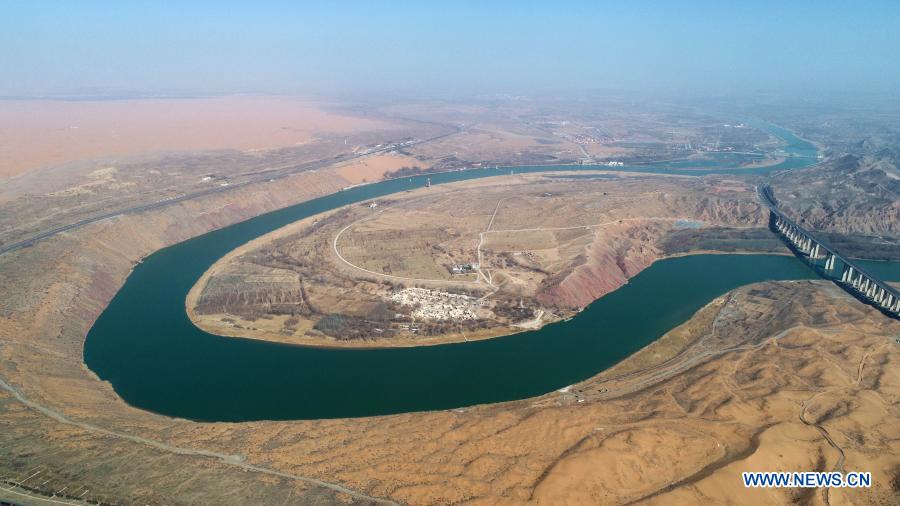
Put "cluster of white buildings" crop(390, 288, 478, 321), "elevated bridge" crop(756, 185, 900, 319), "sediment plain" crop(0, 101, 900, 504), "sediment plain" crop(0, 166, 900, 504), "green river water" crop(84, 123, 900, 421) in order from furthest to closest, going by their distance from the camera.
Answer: "elevated bridge" crop(756, 185, 900, 319) < "cluster of white buildings" crop(390, 288, 478, 321) < "green river water" crop(84, 123, 900, 421) < "sediment plain" crop(0, 166, 900, 504) < "sediment plain" crop(0, 101, 900, 504)

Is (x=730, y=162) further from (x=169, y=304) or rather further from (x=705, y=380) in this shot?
(x=169, y=304)

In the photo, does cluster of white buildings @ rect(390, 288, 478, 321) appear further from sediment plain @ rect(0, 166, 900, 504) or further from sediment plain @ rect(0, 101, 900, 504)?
sediment plain @ rect(0, 166, 900, 504)

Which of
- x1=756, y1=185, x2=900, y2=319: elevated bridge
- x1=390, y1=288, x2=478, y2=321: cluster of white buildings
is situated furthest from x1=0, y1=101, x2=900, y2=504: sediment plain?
x1=390, y1=288, x2=478, y2=321: cluster of white buildings

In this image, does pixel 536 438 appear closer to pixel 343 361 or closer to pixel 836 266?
pixel 343 361

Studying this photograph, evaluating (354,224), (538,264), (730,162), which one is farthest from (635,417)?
(730,162)

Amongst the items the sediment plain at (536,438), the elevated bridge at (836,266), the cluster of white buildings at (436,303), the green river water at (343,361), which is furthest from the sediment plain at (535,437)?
the cluster of white buildings at (436,303)

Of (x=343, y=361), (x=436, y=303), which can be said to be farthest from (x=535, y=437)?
(x=436, y=303)

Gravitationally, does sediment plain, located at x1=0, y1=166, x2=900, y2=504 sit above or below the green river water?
above
